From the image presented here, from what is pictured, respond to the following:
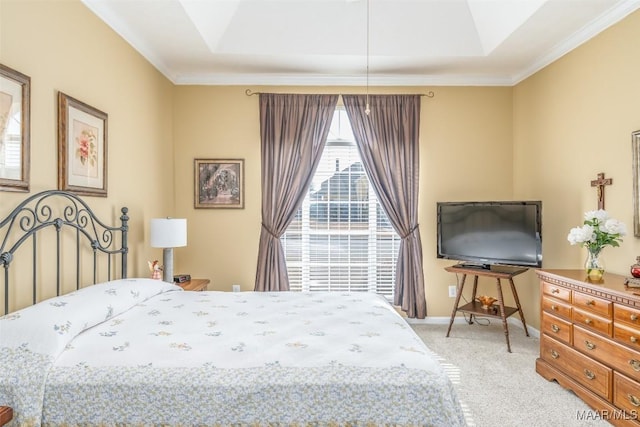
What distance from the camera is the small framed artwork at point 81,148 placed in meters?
2.49

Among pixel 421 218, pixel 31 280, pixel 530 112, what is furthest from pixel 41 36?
pixel 530 112

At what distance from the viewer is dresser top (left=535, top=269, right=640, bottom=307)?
89.7 inches

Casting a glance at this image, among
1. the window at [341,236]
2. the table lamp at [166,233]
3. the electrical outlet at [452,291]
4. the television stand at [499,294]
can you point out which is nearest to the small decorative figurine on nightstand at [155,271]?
the table lamp at [166,233]

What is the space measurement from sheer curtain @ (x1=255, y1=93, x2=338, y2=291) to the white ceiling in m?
0.35

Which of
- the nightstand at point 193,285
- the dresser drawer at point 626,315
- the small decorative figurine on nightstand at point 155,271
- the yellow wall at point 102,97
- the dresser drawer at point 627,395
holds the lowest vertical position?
the dresser drawer at point 627,395

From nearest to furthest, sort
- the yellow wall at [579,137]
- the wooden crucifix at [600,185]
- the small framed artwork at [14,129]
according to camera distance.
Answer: the small framed artwork at [14,129], the yellow wall at [579,137], the wooden crucifix at [600,185]

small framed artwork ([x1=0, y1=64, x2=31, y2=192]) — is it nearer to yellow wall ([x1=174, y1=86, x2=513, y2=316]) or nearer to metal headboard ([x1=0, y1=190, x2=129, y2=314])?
metal headboard ([x1=0, y1=190, x2=129, y2=314])

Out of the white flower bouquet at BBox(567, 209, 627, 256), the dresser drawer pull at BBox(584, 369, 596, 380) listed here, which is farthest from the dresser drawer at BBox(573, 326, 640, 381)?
the white flower bouquet at BBox(567, 209, 627, 256)

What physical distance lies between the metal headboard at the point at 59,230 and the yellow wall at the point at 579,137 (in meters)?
3.90

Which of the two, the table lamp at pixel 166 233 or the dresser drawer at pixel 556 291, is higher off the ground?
the table lamp at pixel 166 233

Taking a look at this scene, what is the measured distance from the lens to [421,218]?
175 inches

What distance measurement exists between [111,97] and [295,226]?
2.26 meters

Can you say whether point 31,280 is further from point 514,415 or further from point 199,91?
point 514,415

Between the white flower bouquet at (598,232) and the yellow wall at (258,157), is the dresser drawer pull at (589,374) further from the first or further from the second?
the yellow wall at (258,157)
